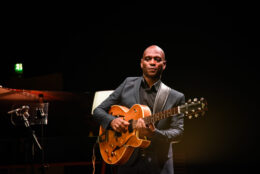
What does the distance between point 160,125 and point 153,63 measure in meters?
0.54

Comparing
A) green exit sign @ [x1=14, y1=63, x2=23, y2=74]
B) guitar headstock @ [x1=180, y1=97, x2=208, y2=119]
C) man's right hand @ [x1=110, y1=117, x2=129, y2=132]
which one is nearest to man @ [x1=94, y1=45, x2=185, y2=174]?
man's right hand @ [x1=110, y1=117, x2=129, y2=132]

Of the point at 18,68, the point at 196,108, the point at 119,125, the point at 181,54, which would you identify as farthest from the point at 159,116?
the point at 18,68

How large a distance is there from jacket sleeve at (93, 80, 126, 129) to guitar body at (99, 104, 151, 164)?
5 centimetres

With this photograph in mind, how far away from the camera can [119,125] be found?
250cm

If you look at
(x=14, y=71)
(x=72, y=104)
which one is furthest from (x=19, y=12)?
(x=72, y=104)

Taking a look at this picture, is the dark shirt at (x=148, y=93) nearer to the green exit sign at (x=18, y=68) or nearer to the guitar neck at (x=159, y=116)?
the guitar neck at (x=159, y=116)

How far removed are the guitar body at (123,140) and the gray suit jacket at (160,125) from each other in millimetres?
59

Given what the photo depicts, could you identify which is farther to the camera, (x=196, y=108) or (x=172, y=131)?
(x=172, y=131)

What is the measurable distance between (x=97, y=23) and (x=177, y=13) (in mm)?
1689

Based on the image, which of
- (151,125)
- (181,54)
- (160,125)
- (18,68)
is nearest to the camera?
(151,125)

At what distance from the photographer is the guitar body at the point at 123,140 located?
234 centimetres

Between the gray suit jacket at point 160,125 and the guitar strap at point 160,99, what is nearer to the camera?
the gray suit jacket at point 160,125

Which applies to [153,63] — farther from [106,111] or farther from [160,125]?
[106,111]

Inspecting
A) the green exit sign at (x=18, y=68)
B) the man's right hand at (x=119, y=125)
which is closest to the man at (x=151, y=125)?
the man's right hand at (x=119, y=125)
